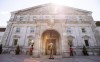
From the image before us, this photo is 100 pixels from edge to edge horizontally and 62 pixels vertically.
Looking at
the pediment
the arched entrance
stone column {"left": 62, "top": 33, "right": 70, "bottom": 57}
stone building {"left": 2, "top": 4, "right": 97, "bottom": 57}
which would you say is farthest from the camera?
the pediment

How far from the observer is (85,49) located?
65.3ft

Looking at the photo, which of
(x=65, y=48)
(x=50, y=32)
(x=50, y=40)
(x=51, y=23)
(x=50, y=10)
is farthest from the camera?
(x=50, y=10)

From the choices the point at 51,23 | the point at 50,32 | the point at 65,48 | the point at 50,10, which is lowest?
the point at 65,48

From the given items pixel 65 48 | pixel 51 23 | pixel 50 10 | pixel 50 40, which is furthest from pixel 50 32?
pixel 50 10

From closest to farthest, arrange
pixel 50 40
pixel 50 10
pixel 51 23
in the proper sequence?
pixel 51 23, pixel 50 40, pixel 50 10

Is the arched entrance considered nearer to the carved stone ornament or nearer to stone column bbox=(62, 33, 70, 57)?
the carved stone ornament

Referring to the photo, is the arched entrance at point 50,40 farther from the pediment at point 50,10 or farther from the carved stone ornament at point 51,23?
the pediment at point 50,10

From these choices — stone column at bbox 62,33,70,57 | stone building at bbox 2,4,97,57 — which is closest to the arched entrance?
stone building at bbox 2,4,97,57

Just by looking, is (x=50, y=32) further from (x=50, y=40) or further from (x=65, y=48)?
(x=65, y=48)

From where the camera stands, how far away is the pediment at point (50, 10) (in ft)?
87.1

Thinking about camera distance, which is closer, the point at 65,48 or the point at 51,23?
the point at 65,48

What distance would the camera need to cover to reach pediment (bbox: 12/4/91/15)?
1045 inches

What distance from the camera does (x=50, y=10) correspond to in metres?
27.1

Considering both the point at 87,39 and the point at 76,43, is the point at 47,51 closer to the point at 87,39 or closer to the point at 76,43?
the point at 76,43
